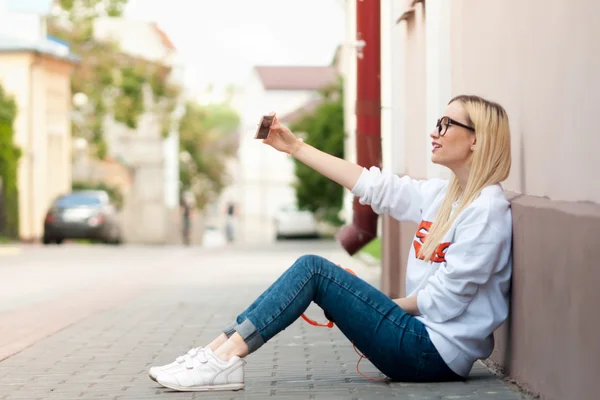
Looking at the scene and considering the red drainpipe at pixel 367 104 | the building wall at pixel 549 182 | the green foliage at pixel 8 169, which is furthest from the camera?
the green foliage at pixel 8 169

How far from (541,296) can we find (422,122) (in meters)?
5.47

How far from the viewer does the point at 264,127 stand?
557 centimetres

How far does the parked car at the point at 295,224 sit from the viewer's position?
4884 cm

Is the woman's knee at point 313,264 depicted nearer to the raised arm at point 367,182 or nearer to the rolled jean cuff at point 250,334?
the rolled jean cuff at point 250,334

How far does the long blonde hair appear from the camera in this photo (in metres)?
5.39

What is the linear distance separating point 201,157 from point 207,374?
63098 millimetres

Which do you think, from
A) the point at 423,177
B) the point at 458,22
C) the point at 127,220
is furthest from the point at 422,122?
the point at 127,220

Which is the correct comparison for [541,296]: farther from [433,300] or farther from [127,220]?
[127,220]

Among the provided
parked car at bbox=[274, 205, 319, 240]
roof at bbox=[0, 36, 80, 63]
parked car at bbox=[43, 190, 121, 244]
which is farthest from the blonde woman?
parked car at bbox=[274, 205, 319, 240]

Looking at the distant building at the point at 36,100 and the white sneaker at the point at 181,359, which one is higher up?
the distant building at the point at 36,100

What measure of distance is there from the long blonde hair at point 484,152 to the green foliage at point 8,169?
1114 inches

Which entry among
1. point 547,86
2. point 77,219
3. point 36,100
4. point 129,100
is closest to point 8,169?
point 77,219

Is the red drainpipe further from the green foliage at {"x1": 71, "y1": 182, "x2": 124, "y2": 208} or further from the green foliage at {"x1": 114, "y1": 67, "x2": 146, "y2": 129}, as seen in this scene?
the green foliage at {"x1": 71, "y1": 182, "x2": 124, "y2": 208}

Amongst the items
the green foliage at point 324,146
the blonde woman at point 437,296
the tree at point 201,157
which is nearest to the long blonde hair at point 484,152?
the blonde woman at point 437,296
